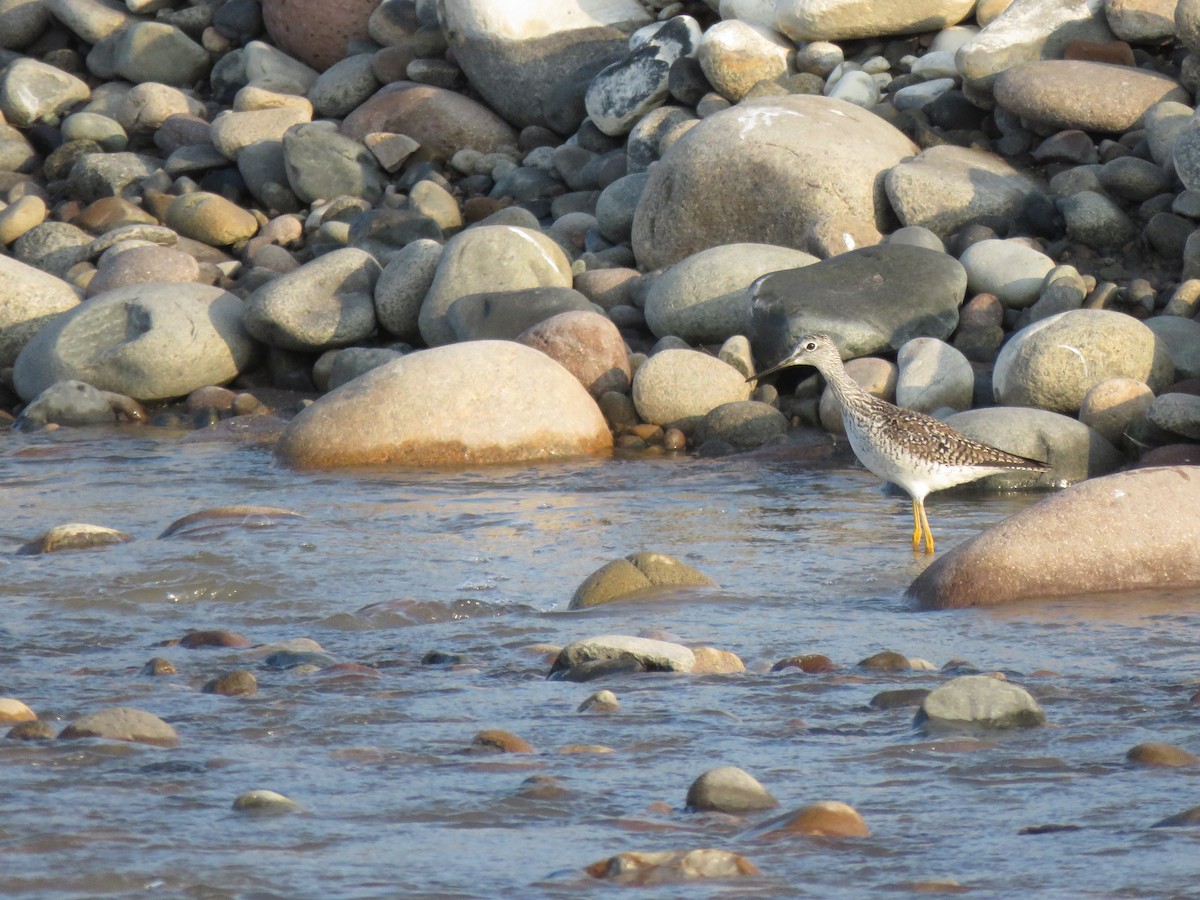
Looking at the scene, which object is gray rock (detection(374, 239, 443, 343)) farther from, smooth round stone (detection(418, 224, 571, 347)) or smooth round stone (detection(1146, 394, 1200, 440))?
smooth round stone (detection(1146, 394, 1200, 440))

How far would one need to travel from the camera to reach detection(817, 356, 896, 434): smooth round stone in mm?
11750

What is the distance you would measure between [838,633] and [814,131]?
7886mm

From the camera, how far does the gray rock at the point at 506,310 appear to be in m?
13.0

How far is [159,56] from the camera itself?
67.4ft

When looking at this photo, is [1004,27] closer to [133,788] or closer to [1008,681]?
Answer: [1008,681]

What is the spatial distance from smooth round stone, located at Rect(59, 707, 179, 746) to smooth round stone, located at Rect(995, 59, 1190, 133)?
1041 centimetres

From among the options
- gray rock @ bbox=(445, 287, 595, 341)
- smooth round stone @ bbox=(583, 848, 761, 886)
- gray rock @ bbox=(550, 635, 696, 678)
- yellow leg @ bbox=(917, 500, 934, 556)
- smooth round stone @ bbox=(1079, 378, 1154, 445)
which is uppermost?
gray rock @ bbox=(445, 287, 595, 341)

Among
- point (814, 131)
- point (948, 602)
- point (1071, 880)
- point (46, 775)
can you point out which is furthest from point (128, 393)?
point (1071, 880)

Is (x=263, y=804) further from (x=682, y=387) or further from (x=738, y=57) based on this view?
(x=738, y=57)

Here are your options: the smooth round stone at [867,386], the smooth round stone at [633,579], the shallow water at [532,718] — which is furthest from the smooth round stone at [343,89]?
the smooth round stone at [633,579]

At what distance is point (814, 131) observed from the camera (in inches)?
552

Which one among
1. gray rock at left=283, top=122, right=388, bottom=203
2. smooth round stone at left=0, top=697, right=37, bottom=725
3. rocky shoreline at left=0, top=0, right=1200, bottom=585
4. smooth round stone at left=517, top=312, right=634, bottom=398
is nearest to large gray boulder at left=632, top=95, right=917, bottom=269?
rocky shoreline at left=0, top=0, right=1200, bottom=585

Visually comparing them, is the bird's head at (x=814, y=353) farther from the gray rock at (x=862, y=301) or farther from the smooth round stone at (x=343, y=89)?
the smooth round stone at (x=343, y=89)

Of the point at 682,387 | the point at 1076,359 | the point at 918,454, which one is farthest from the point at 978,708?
the point at 682,387
